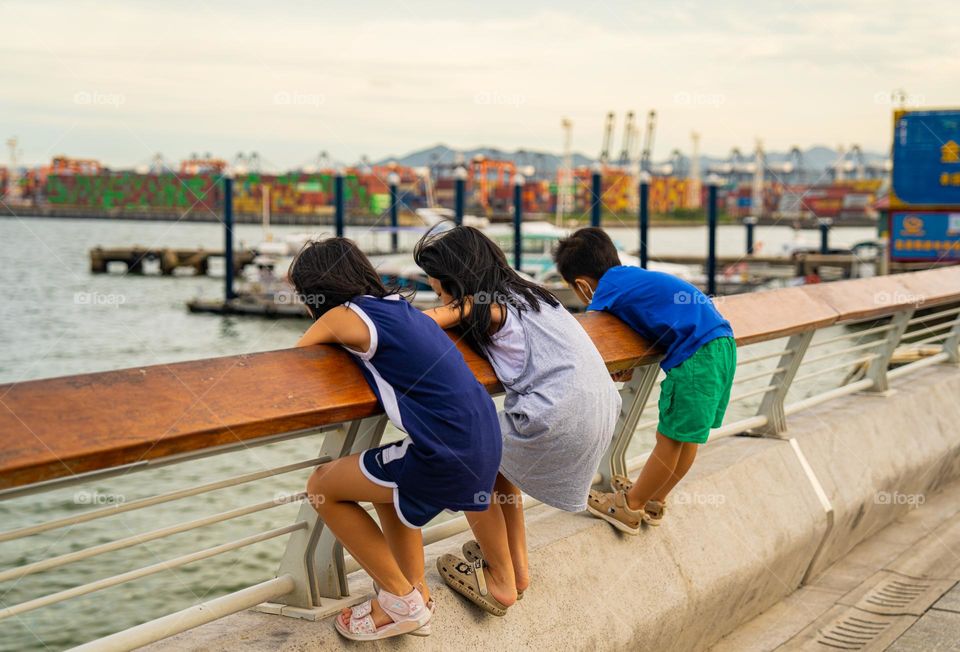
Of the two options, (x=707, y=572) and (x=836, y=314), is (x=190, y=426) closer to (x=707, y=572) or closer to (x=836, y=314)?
(x=707, y=572)

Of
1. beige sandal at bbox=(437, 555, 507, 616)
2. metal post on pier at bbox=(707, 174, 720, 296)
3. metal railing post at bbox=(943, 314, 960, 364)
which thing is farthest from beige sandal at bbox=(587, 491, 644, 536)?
metal post on pier at bbox=(707, 174, 720, 296)

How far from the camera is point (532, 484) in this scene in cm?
278

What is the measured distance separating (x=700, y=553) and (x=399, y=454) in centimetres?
147

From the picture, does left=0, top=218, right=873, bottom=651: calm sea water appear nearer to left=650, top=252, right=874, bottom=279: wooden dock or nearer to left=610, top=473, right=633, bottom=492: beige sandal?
left=610, top=473, right=633, bottom=492: beige sandal

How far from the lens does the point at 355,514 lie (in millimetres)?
2424

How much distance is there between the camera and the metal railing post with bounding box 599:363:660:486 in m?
3.52

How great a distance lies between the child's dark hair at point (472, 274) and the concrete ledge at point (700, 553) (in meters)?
0.64

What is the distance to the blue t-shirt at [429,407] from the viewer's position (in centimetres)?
238

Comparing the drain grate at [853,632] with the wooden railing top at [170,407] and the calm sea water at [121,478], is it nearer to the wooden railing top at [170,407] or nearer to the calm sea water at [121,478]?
the wooden railing top at [170,407]

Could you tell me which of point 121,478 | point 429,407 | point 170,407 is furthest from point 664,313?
point 121,478

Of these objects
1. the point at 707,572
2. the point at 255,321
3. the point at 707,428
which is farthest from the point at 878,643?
the point at 255,321

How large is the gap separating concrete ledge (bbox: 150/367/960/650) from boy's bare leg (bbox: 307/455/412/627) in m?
0.13

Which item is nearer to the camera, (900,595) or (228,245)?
(900,595)

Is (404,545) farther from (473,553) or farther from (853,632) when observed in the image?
(853,632)
